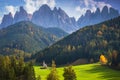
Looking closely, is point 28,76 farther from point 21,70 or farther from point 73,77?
point 73,77

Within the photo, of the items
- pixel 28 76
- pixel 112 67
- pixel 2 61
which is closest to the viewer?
pixel 28 76

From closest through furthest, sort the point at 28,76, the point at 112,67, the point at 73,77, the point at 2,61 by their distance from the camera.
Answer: the point at 73,77
the point at 28,76
the point at 2,61
the point at 112,67

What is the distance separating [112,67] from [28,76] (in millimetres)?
73803

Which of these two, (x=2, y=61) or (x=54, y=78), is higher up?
(x=2, y=61)

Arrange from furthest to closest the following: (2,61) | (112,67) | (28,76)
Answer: (112,67) < (2,61) < (28,76)

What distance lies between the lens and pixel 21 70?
130 metres

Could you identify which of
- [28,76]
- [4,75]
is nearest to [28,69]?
[28,76]

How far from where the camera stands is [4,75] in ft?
422

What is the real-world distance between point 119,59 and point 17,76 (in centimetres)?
7896

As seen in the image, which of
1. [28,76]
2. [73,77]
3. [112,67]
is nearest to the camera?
[73,77]

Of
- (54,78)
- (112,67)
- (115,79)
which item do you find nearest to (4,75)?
(54,78)

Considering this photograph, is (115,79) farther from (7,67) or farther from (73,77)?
(7,67)

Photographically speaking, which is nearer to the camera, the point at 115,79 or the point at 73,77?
the point at 73,77

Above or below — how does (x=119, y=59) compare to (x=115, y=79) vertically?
above
